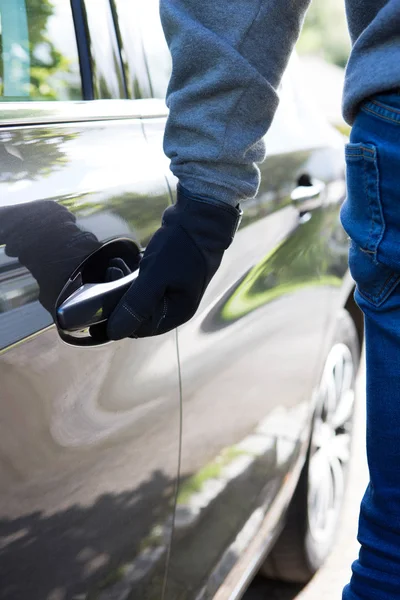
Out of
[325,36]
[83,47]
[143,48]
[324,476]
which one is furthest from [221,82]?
[325,36]

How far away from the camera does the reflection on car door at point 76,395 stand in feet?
4.10

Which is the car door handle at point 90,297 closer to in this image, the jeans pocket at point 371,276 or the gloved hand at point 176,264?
the gloved hand at point 176,264

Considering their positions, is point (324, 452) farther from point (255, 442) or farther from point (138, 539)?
point (138, 539)

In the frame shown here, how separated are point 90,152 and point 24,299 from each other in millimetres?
389

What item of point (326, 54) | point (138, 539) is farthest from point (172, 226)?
point (326, 54)

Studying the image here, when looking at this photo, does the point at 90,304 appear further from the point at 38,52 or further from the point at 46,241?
the point at 38,52

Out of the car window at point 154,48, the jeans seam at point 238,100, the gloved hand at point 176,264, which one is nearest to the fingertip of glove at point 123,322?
the gloved hand at point 176,264

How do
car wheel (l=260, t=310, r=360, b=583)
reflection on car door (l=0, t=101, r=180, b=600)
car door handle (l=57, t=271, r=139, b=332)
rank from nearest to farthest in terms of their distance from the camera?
1. reflection on car door (l=0, t=101, r=180, b=600)
2. car door handle (l=57, t=271, r=139, b=332)
3. car wheel (l=260, t=310, r=360, b=583)

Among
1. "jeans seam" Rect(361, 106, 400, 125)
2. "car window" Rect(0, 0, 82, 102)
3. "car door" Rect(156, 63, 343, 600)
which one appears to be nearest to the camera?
"jeans seam" Rect(361, 106, 400, 125)

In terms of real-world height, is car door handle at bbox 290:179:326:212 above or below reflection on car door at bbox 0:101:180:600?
below

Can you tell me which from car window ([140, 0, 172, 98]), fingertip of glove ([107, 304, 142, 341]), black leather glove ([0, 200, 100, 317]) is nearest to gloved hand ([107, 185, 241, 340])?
fingertip of glove ([107, 304, 142, 341])

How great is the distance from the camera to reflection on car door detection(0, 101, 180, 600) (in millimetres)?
1249

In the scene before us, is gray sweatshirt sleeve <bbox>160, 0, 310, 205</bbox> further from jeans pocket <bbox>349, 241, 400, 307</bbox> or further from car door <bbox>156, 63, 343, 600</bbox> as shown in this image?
car door <bbox>156, 63, 343, 600</bbox>

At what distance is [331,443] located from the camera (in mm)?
2820
